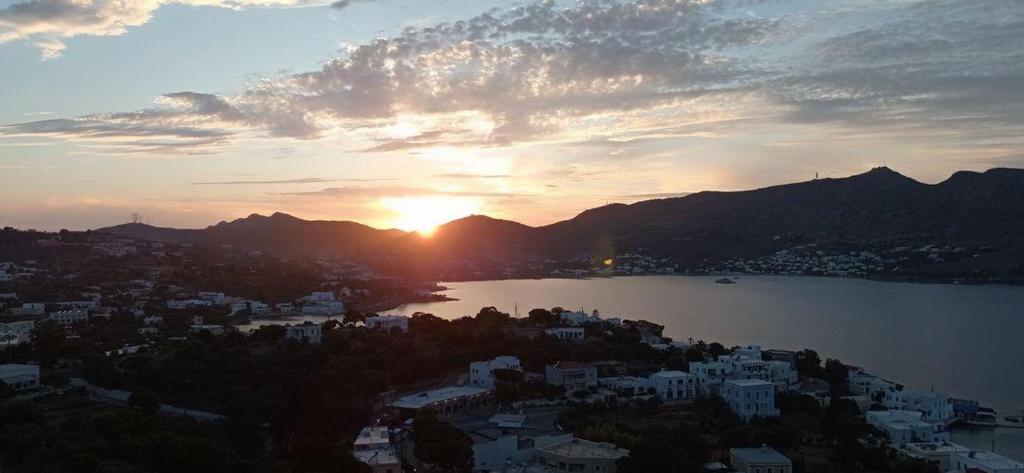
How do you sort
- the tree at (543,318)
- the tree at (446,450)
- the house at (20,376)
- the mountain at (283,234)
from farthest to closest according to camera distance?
1. the mountain at (283,234)
2. the tree at (543,318)
3. the house at (20,376)
4. the tree at (446,450)

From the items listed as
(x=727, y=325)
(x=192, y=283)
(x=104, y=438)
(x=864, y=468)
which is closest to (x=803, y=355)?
(x=864, y=468)

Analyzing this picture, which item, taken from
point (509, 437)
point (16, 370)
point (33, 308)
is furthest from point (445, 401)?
point (33, 308)

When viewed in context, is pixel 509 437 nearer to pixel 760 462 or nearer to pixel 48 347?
pixel 760 462

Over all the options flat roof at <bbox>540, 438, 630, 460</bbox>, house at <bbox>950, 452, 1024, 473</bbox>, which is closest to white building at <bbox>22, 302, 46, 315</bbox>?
flat roof at <bbox>540, 438, 630, 460</bbox>

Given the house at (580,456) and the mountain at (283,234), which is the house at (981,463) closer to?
the house at (580,456)

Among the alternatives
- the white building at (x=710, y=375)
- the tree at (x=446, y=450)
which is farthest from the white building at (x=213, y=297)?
the tree at (x=446, y=450)
